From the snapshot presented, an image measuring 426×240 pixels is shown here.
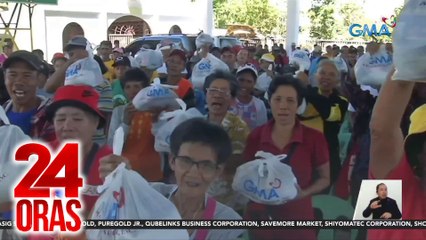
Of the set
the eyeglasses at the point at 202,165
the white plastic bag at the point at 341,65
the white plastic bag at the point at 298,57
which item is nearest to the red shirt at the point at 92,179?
the eyeglasses at the point at 202,165

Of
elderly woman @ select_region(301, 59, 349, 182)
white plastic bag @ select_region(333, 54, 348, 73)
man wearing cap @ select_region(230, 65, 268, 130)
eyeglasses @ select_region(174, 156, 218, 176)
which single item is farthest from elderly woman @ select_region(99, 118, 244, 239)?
white plastic bag @ select_region(333, 54, 348, 73)

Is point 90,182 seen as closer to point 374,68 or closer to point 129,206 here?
point 129,206

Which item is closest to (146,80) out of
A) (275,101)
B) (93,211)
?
(275,101)

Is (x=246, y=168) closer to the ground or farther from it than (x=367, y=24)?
closer to the ground

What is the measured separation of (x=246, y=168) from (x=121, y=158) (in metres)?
0.35

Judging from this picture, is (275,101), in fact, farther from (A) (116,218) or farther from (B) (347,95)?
(A) (116,218)

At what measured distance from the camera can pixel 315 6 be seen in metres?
1.86

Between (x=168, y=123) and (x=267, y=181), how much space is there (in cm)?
33

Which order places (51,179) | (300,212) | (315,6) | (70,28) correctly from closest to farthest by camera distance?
(51,179), (300,212), (315,6), (70,28)

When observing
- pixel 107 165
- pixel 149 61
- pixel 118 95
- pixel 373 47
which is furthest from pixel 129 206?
pixel 149 61

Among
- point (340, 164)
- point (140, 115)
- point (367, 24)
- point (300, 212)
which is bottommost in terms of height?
point (300, 212)

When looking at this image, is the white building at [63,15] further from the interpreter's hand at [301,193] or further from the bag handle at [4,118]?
the interpreter's hand at [301,193]

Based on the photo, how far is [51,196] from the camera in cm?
140

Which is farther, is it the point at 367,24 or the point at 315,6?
the point at 315,6
